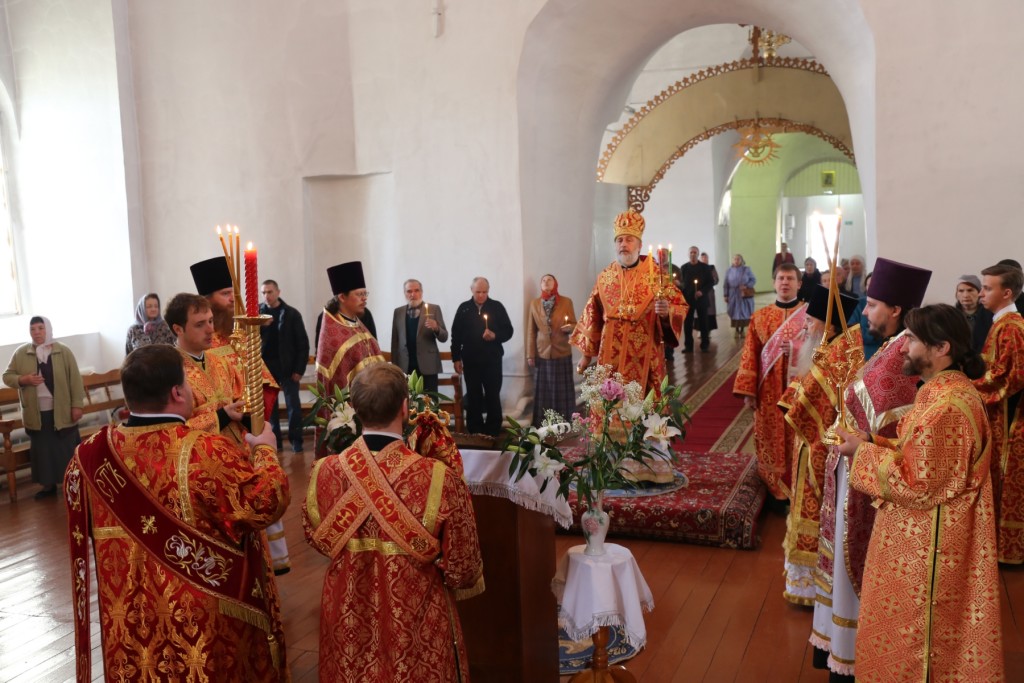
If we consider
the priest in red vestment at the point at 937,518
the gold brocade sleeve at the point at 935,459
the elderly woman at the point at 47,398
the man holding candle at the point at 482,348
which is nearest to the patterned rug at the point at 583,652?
the priest in red vestment at the point at 937,518

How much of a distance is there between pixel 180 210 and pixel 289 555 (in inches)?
217

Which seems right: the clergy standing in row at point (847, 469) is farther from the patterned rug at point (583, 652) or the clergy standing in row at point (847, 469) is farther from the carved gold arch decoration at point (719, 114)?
the carved gold arch decoration at point (719, 114)

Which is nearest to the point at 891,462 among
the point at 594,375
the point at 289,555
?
the point at 594,375

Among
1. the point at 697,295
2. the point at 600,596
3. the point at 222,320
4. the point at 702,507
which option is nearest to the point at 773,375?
the point at 702,507

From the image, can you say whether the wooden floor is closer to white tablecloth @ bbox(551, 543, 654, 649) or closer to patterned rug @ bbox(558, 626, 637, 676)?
patterned rug @ bbox(558, 626, 637, 676)

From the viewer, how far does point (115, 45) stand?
31.5ft

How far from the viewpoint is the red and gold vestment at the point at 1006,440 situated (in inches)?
193

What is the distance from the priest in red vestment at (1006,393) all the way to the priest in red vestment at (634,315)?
89.3 inches

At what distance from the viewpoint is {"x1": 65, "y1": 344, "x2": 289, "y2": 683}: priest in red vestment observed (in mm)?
2693

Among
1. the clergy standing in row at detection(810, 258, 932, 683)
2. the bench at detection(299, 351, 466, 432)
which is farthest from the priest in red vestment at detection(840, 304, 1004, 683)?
the bench at detection(299, 351, 466, 432)

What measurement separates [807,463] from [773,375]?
1.73m

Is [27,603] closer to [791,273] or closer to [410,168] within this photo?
[791,273]

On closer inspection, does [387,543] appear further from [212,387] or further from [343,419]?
[212,387]

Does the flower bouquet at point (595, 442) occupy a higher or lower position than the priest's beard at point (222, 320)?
lower
